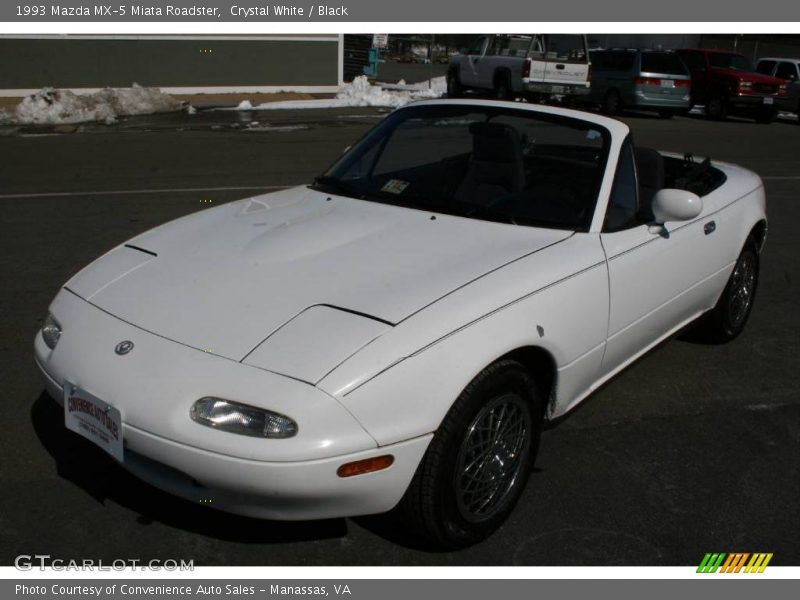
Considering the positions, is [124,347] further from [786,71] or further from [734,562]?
[786,71]

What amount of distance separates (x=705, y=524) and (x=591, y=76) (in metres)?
20.5

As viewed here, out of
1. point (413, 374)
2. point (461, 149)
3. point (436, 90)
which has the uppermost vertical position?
point (461, 149)

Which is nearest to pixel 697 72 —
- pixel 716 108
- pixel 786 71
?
pixel 716 108

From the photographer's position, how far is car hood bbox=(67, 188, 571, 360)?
2.92m

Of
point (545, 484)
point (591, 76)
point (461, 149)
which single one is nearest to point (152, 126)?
point (591, 76)

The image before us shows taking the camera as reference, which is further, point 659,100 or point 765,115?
point 765,115

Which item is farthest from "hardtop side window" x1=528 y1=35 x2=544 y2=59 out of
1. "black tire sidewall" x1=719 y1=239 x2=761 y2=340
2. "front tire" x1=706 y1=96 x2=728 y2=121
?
"black tire sidewall" x1=719 y1=239 x2=761 y2=340

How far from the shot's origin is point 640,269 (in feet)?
12.3

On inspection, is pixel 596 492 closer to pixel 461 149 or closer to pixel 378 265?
pixel 378 265

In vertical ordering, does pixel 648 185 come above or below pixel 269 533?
above

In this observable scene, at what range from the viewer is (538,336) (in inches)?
121

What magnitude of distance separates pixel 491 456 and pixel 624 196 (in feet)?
5.15

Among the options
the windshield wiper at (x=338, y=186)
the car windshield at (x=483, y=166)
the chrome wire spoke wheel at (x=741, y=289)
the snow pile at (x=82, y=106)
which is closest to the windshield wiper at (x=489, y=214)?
the car windshield at (x=483, y=166)
